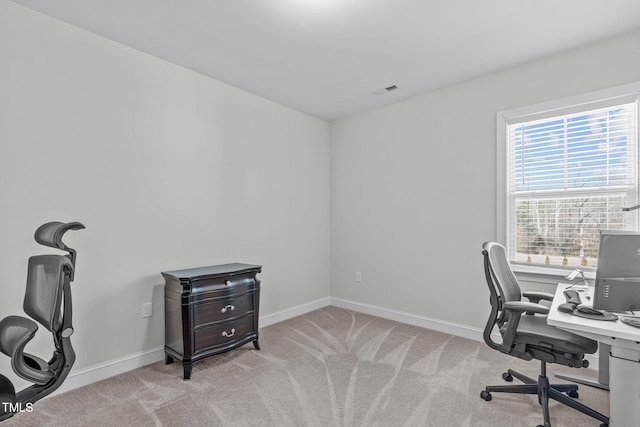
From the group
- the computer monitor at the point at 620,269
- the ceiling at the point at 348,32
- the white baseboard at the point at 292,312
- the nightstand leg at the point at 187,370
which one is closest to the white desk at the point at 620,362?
the computer monitor at the point at 620,269

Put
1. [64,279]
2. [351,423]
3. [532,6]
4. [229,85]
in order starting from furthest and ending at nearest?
[229,85], [532,6], [351,423], [64,279]

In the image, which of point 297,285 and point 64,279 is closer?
point 64,279

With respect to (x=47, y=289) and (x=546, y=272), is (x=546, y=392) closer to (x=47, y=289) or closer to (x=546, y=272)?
(x=546, y=272)

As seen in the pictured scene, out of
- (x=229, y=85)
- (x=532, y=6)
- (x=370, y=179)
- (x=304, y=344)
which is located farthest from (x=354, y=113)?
(x=304, y=344)

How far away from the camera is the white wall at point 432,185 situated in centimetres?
291

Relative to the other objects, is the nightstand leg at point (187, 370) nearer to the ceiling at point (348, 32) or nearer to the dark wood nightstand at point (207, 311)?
the dark wood nightstand at point (207, 311)

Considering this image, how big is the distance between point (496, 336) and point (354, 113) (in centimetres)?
309

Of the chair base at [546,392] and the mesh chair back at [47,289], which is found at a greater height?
the mesh chair back at [47,289]

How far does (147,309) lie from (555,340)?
3015 millimetres

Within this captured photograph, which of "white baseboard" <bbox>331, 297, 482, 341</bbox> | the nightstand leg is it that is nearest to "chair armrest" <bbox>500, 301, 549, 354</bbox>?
"white baseboard" <bbox>331, 297, 482, 341</bbox>

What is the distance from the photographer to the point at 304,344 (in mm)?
3230

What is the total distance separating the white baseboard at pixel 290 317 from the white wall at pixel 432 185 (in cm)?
6

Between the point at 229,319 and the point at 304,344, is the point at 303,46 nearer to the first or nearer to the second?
the point at 229,319

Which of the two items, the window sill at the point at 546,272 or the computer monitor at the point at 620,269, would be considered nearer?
the computer monitor at the point at 620,269
